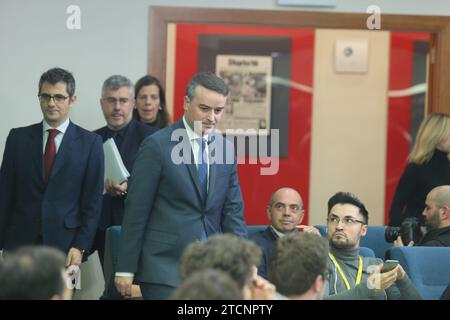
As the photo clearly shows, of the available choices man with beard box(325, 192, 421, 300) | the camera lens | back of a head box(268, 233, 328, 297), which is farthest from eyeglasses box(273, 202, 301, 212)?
back of a head box(268, 233, 328, 297)

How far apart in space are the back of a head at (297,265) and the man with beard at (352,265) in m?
0.81

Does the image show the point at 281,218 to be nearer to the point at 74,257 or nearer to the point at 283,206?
the point at 283,206

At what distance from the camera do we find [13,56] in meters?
5.53

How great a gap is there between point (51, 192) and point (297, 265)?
184cm

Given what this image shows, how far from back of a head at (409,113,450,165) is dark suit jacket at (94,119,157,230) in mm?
1642

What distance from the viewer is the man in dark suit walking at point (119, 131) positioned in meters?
4.74

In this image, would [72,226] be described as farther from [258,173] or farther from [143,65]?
[258,173]

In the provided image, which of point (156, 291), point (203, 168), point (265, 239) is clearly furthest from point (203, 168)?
point (265, 239)

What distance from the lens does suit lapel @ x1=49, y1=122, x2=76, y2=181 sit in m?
4.16

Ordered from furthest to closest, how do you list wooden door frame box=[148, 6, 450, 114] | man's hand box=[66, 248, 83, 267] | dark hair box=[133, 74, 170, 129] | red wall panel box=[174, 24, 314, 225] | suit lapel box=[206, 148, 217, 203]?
red wall panel box=[174, 24, 314, 225] → wooden door frame box=[148, 6, 450, 114] → dark hair box=[133, 74, 170, 129] → man's hand box=[66, 248, 83, 267] → suit lapel box=[206, 148, 217, 203]

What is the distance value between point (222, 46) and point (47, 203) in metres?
3.04

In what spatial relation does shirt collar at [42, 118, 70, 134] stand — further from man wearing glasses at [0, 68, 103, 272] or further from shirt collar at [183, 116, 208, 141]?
shirt collar at [183, 116, 208, 141]

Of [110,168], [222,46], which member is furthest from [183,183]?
[222,46]

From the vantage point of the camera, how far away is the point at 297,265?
2.63m
